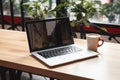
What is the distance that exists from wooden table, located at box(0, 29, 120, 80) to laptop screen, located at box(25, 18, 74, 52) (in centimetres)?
11

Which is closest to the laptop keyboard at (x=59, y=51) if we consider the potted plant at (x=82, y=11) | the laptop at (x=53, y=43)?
the laptop at (x=53, y=43)

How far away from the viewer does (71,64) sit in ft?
4.09

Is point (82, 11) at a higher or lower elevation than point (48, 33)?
higher

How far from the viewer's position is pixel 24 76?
2932mm

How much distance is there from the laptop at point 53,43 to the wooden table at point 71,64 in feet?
0.17

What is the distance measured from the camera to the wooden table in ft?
3.67

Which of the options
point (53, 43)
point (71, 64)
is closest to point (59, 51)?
point (53, 43)

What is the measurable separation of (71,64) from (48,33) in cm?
34

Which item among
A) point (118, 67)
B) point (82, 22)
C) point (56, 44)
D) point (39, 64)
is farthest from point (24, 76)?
point (118, 67)

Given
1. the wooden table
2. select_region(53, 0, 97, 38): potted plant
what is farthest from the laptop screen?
select_region(53, 0, 97, 38): potted plant

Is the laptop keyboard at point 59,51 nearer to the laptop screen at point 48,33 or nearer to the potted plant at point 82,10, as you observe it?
the laptop screen at point 48,33

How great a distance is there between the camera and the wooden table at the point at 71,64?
3.67ft

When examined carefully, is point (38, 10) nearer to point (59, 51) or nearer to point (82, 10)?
point (82, 10)

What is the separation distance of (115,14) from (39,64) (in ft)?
6.49
